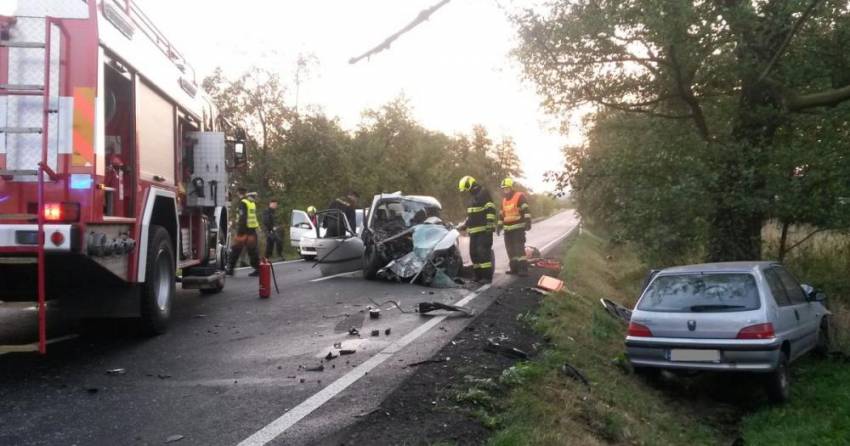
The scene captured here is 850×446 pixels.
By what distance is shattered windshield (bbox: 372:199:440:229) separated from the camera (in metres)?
13.0

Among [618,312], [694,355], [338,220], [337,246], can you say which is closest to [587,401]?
[694,355]

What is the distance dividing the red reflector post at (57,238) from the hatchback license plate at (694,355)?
5.88 metres

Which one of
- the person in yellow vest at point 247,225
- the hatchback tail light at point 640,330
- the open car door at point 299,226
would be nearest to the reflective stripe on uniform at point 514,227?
the person in yellow vest at point 247,225

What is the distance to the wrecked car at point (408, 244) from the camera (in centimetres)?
1219

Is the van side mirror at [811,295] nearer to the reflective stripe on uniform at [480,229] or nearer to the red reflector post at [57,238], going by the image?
the reflective stripe on uniform at [480,229]

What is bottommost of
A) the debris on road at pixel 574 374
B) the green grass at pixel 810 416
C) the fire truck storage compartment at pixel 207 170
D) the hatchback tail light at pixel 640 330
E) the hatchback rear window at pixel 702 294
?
the green grass at pixel 810 416

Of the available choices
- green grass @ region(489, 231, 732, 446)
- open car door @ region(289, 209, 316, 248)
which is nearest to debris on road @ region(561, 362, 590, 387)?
green grass @ region(489, 231, 732, 446)

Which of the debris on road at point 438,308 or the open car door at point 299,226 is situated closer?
the debris on road at point 438,308

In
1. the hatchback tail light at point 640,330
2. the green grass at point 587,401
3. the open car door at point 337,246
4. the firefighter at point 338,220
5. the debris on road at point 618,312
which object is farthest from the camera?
the firefighter at point 338,220

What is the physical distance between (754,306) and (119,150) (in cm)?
668

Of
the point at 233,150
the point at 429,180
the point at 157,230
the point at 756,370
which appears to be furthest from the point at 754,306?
the point at 429,180

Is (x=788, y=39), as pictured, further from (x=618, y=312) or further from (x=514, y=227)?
(x=514, y=227)

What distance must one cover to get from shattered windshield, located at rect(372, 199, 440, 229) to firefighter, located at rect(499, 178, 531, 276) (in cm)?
158

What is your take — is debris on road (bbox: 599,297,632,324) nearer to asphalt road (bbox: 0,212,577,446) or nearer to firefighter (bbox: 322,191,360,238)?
asphalt road (bbox: 0,212,577,446)
